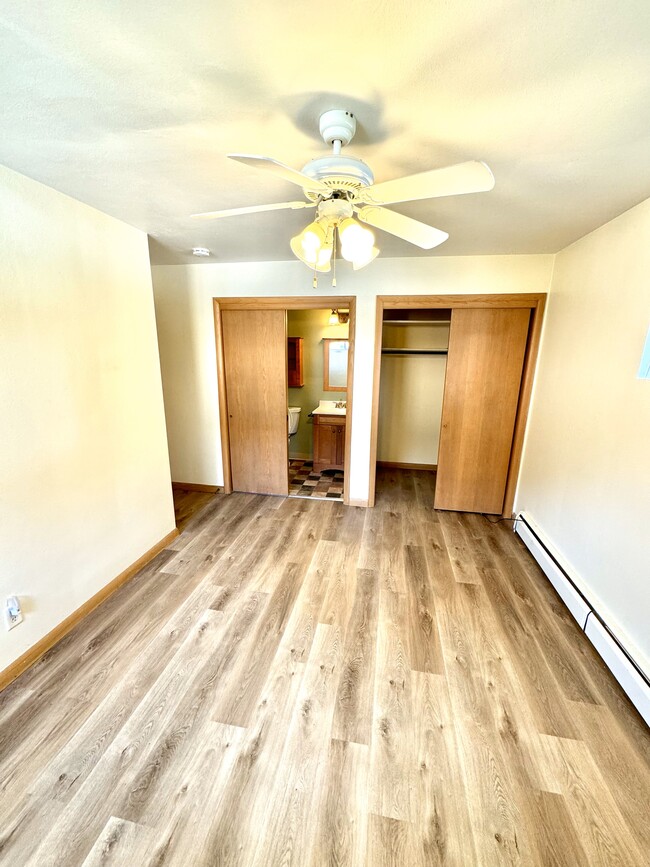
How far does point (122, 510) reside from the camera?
2350 mm

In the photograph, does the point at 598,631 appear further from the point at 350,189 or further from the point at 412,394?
the point at 412,394

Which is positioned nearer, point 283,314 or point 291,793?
point 291,793

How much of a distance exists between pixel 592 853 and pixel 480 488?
98.8 inches

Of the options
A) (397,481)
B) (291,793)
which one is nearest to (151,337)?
(291,793)

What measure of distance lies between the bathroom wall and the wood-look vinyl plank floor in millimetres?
2883

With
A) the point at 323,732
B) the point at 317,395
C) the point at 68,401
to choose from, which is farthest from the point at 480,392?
the point at 68,401

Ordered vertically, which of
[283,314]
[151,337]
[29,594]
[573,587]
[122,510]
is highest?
[283,314]

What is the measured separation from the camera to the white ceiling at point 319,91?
0.87 metres

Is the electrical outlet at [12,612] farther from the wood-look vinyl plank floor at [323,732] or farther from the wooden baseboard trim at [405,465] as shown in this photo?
the wooden baseboard trim at [405,465]

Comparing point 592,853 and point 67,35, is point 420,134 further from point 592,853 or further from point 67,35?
point 592,853

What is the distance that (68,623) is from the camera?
195 cm

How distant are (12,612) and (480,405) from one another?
11.7 ft

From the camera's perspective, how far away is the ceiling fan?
1.02 meters

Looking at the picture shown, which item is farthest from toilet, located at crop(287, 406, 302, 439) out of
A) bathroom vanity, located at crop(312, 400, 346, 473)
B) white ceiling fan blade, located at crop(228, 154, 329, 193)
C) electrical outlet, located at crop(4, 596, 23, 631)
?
white ceiling fan blade, located at crop(228, 154, 329, 193)
